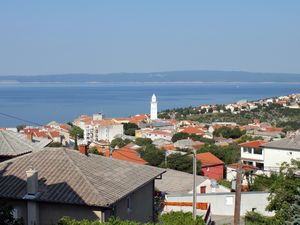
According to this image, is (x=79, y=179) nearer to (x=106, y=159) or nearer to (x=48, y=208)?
(x=48, y=208)

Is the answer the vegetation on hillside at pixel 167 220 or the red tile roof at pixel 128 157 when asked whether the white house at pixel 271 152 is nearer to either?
the red tile roof at pixel 128 157

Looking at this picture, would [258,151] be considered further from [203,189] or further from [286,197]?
[286,197]

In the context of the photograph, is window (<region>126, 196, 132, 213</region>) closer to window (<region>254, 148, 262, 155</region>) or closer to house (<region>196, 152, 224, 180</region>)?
house (<region>196, 152, 224, 180</region>)

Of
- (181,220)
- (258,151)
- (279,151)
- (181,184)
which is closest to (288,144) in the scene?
(279,151)

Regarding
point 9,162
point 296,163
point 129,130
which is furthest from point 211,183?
point 129,130

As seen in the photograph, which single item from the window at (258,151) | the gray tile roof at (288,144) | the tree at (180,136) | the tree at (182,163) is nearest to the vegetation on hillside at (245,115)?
the tree at (180,136)
